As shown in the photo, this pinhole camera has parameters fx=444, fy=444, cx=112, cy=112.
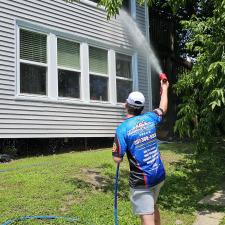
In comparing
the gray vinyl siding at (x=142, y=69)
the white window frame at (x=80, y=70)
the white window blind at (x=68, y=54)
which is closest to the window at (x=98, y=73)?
the white window frame at (x=80, y=70)

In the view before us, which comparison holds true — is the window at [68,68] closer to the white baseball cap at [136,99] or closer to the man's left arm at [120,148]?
the white baseball cap at [136,99]

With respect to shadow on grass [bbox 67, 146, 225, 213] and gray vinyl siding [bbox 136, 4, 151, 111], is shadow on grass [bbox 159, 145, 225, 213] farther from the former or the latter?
gray vinyl siding [bbox 136, 4, 151, 111]

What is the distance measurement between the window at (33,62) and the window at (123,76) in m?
3.62

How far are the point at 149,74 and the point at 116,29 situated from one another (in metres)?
2.37

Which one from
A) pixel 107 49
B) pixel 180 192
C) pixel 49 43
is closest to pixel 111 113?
pixel 107 49

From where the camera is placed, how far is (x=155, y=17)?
20641mm

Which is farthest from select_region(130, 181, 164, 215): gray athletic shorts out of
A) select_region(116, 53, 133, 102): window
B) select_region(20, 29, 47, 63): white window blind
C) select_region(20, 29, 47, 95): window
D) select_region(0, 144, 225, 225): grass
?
select_region(116, 53, 133, 102): window

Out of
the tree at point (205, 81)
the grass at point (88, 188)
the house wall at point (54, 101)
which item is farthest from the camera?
the house wall at point (54, 101)

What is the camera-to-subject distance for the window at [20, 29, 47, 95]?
12148 mm

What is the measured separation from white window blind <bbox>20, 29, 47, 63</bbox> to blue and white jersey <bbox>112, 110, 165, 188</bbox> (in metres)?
8.05

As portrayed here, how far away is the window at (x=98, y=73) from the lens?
14547 millimetres

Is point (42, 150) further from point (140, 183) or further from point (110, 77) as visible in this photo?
point (140, 183)

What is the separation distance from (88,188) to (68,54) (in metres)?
6.55

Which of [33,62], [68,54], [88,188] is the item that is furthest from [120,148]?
[68,54]
